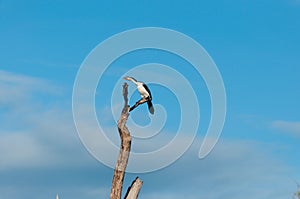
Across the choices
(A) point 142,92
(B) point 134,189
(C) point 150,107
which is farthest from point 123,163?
(A) point 142,92

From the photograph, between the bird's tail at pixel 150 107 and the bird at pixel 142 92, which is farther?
the bird's tail at pixel 150 107

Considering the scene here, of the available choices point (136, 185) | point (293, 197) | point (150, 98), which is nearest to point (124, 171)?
point (136, 185)

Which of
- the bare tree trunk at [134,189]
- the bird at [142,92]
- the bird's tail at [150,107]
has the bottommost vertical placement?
the bare tree trunk at [134,189]

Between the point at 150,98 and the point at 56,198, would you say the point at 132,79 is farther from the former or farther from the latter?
the point at 56,198

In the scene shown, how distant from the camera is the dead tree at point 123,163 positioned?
102ft

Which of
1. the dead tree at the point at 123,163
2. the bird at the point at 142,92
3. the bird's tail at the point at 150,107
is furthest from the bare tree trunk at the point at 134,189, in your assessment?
the bird at the point at 142,92

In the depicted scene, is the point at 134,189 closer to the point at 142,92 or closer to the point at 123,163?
the point at 123,163

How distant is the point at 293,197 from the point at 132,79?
8477 millimetres

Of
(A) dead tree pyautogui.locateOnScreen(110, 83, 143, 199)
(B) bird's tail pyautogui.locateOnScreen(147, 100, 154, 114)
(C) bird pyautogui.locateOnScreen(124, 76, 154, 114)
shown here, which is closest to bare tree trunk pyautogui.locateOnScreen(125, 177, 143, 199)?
(A) dead tree pyautogui.locateOnScreen(110, 83, 143, 199)

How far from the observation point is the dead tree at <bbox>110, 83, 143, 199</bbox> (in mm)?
30969

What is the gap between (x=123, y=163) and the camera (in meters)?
31.3

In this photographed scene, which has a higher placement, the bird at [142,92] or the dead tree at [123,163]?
the bird at [142,92]

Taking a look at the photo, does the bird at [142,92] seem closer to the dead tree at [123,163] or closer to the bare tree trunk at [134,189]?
the dead tree at [123,163]

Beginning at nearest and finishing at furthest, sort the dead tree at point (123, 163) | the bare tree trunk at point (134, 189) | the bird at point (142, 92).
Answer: the dead tree at point (123, 163) → the bird at point (142, 92) → the bare tree trunk at point (134, 189)
